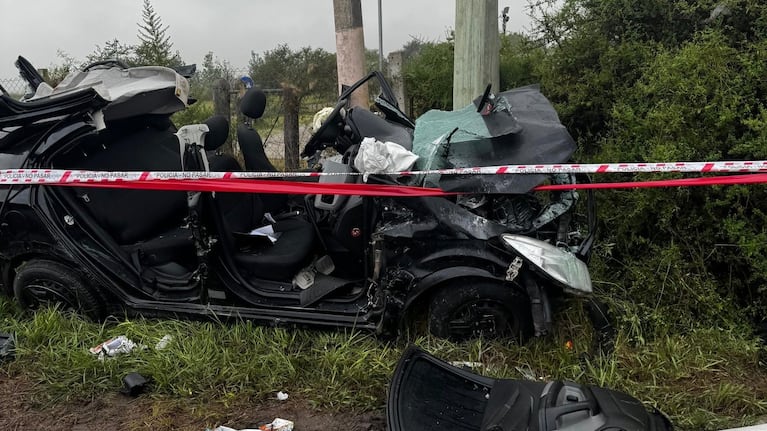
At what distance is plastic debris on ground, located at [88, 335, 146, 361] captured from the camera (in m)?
3.33

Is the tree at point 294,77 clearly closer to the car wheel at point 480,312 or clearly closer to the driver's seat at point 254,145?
the driver's seat at point 254,145

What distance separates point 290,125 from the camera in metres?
7.45

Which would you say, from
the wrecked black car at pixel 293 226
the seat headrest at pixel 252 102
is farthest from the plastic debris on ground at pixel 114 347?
the seat headrest at pixel 252 102

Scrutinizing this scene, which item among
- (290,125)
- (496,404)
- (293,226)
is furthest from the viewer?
(290,125)

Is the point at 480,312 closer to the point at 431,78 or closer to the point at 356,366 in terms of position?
the point at 356,366

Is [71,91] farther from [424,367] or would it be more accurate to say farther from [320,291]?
[424,367]

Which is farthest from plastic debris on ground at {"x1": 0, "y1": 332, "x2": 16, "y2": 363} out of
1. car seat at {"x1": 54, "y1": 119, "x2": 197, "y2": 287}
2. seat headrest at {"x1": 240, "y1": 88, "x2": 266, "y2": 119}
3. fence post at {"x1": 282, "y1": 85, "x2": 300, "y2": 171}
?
fence post at {"x1": 282, "y1": 85, "x2": 300, "y2": 171}

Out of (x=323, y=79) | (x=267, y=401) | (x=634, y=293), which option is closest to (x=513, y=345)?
(x=634, y=293)

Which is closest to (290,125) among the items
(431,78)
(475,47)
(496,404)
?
(431,78)

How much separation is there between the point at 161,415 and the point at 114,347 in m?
0.72

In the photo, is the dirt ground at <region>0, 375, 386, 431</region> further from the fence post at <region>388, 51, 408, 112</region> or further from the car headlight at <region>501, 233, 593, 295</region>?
the fence post at <region>388, 51, 408, 112</region>

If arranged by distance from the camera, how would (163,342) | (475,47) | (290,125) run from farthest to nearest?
Result: (290,125) → (475,47) → (163,342)

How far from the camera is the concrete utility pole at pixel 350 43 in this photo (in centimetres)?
627

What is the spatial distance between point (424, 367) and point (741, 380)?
1.73 meters
